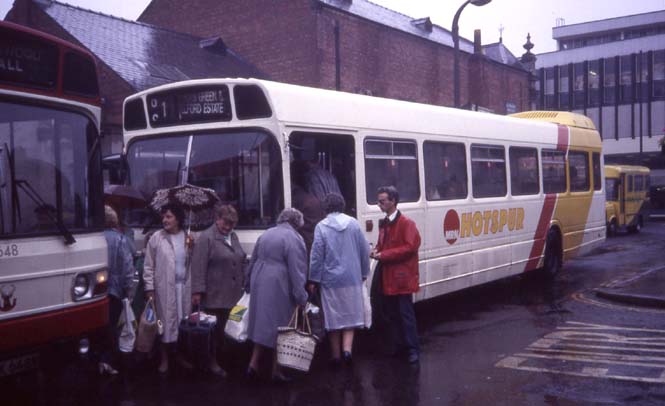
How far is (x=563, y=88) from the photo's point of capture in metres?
67.4

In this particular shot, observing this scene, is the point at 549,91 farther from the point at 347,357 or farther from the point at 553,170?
the point at 347,357

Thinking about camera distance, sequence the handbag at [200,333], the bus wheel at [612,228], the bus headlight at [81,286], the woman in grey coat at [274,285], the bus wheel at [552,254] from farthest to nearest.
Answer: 1. the bus wheel at [612,228]
2. the bus wheel at [552,254]
3. the handbag at [200,333]
4. the woman in grey coat at [274,285]
5. the bus headlight at [81,286]

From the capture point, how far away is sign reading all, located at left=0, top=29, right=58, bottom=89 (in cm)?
564

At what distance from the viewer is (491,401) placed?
633 centimetres

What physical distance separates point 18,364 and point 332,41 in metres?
28.1

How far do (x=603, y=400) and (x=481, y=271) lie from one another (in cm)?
517

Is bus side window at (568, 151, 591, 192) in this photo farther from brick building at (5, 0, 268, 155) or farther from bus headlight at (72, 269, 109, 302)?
brick building at (5, 0, 268, 155)

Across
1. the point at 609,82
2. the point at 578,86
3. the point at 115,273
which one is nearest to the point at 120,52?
the point at 115,273

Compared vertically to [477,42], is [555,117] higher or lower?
lower

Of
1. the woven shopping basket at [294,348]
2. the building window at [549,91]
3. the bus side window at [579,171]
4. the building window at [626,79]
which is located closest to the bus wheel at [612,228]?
the bus side window at [579,171]

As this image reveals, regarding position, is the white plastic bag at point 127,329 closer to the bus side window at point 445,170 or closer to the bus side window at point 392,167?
the bus side window at point 392,167

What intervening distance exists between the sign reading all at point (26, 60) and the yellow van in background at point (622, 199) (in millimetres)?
23616

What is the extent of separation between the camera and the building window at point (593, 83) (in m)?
64.6

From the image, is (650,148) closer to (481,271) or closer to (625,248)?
(625,248)
